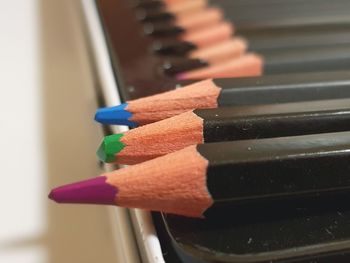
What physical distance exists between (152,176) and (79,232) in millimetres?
146

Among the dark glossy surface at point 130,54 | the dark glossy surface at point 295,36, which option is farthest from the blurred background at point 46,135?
the dark glossy surface at point 295,36

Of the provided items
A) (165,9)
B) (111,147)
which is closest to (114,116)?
(111,147)

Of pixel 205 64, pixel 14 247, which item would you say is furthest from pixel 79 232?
pixel 205 64

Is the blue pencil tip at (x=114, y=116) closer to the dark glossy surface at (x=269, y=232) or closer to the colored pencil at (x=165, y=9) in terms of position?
the dark glossy surface at (x=269, y=232)

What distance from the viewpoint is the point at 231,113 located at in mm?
243

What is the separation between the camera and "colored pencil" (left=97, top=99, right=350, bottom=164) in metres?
0.22

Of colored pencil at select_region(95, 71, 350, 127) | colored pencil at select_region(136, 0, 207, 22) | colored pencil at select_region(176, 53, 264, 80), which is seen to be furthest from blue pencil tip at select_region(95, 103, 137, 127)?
colored pencil at select_region(136, 0, 207, 22)

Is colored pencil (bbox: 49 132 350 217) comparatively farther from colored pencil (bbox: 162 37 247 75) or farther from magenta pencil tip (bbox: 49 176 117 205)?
colored pencil (bbox: 162 37 247 75)

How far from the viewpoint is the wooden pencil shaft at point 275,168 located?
0.20 metres

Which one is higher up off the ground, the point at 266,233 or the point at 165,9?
the point at 165,9

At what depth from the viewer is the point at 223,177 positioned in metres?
0.20

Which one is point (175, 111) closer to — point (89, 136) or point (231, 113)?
point (231, 113)

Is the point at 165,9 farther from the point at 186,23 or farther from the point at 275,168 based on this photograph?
the point at 275,168

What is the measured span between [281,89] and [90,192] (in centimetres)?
14
